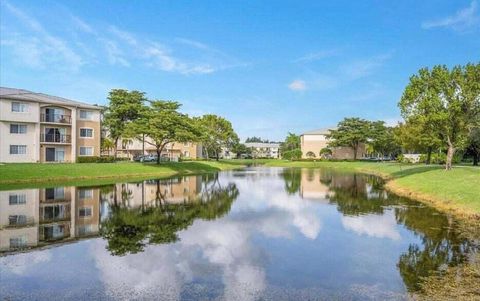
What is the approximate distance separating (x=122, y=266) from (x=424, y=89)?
102 feet

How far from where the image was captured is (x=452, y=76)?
104 ft

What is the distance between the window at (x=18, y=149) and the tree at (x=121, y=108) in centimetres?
1496

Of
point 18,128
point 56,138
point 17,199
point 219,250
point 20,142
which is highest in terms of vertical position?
point 18,128

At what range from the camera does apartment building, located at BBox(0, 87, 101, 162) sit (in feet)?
159

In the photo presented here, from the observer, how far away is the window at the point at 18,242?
1269cm

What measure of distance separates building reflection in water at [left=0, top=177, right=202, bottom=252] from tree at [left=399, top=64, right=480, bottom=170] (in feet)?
68.4

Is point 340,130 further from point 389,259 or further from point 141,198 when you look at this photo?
point 389,259

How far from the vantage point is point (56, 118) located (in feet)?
174

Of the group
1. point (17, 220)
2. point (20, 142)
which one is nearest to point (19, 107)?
point (20, 142)

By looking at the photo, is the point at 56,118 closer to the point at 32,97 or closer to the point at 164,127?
the point at 32,97

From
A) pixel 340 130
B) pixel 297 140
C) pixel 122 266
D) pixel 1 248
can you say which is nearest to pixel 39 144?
pixel 1 248

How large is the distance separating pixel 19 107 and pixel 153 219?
135 ft

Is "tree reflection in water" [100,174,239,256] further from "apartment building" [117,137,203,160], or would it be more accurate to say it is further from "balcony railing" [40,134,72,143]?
"apartment building" [117,137,203,160]

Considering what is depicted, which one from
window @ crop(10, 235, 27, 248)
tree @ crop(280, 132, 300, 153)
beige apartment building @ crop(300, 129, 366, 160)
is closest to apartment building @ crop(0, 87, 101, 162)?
window @ crop(10, 235, 27, 248)
